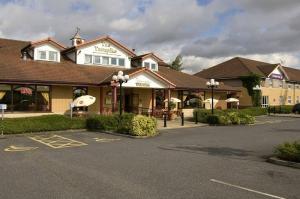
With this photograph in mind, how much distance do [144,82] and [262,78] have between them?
23.9m

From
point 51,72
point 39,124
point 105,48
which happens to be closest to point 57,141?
point 39,124

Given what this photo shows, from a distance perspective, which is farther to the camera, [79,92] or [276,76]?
[276,76]

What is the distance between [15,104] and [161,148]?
1522cm

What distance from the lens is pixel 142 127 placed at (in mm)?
20281

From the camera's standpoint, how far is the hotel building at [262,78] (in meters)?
48.1

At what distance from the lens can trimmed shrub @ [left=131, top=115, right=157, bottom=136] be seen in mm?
20108

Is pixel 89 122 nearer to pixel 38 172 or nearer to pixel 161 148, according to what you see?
pixel 161 148

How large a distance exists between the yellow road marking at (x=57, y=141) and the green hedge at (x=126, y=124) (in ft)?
11.3

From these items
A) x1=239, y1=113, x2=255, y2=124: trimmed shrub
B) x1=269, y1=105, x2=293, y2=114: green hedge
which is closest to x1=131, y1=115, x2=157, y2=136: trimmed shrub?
x1=239, y1=113, x2=255, y2=124: trimmed shrub

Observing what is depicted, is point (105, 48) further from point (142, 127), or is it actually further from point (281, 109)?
point (281, 109)

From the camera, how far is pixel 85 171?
10797mm

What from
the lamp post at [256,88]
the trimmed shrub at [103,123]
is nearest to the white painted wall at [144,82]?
the trimmed shrub at [103,123]

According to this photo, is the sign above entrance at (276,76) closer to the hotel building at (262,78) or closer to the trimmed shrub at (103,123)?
the hotel building at (262,78)

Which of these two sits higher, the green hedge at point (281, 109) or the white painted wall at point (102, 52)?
the white painted wall at point (102, 52)
